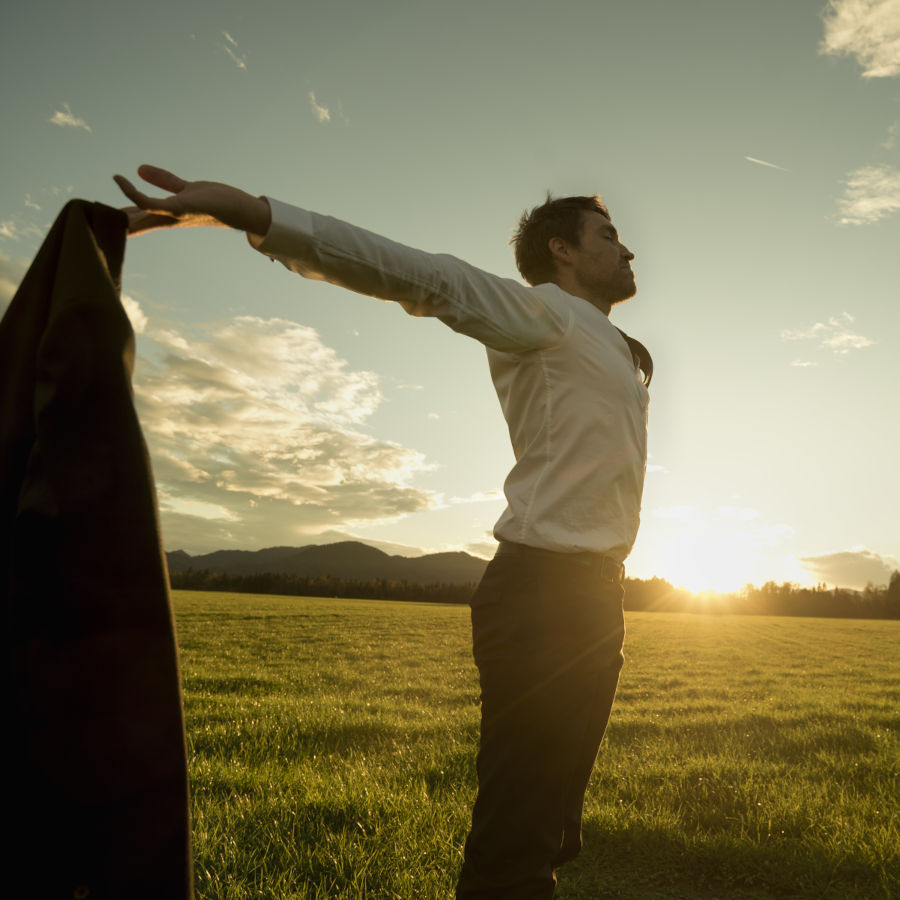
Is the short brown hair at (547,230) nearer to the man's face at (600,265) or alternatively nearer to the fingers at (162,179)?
the man's face at (600,265)

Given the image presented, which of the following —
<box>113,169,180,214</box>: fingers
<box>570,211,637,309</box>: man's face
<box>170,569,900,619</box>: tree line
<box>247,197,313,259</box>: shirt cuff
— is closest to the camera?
<box>113,169,180,214</box>: fingers

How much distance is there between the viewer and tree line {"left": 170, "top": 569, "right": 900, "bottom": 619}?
7088 cm

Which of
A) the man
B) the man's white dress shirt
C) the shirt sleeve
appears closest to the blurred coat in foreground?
the shirt sleeve

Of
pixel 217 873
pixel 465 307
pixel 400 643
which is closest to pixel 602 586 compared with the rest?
pixel 465 307

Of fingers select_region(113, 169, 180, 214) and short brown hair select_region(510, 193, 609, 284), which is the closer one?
fingers select_region(113, 169, 180, 214)

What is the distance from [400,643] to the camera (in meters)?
18.3

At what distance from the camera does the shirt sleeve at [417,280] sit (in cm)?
149

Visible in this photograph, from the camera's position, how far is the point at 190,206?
4.40 ft

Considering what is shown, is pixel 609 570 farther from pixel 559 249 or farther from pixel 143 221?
pixel 143 221

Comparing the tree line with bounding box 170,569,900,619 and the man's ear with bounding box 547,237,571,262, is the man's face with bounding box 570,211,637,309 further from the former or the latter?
the tree line with bounding box 170,569,900,619

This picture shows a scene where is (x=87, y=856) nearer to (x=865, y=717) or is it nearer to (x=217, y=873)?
(x=217, y=873)

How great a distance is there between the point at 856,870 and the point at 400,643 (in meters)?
15.2

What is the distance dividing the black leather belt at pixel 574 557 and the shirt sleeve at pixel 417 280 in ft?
2.16

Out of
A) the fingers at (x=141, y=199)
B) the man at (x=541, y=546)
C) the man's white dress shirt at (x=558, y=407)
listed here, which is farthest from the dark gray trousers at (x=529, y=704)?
the fingers at (x=141, y=199)
